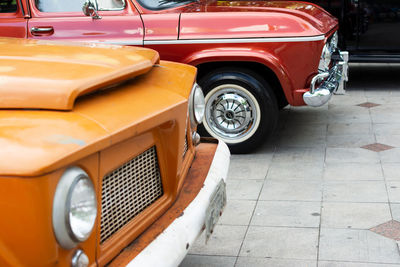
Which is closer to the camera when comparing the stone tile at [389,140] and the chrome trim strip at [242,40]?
the chrome trim strip at [242,40]

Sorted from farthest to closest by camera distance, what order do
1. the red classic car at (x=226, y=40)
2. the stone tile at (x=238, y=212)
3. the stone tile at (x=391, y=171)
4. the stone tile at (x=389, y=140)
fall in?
the stone tile at (x=389, y=140), the red classic car at (x=226, y=40), the stone tile at (x=391, y=171), the stone tile at (x=238, y=212)

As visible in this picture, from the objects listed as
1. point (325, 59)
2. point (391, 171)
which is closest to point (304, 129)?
point (325, 59)

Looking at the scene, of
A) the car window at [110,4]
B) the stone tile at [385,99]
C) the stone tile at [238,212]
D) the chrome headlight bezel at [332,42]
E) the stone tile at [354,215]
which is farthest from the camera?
the stone tile at [385,99]

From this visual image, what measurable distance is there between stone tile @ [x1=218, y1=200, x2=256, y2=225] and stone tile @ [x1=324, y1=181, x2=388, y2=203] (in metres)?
0.60

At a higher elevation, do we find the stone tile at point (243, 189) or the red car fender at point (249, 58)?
the red car fender at point (249, 58)

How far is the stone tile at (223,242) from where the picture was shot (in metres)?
3.78

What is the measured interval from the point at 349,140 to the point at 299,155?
27.9 inches

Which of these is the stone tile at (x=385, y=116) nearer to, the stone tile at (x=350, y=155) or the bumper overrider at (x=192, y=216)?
the stone tile at (x=350, y=155)

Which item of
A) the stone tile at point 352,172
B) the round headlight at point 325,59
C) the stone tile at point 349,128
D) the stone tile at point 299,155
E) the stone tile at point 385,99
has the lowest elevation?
the stone tile at point 385,99

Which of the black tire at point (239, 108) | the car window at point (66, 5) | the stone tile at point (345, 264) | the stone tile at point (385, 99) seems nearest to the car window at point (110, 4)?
the car window at point (66, 5)

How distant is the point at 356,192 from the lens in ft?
15.4

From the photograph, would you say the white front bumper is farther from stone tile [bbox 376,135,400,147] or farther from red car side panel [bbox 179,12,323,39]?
stone tile [bbox 376,135,400,147]

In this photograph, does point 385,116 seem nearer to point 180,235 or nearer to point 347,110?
point 347,110

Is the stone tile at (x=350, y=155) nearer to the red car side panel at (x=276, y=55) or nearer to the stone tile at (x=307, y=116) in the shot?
the red car side panel at (x=276, y=55)
